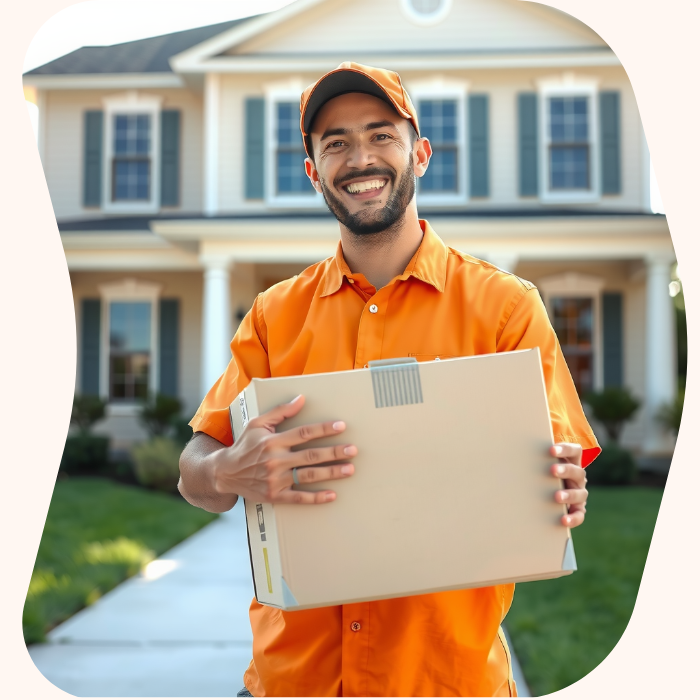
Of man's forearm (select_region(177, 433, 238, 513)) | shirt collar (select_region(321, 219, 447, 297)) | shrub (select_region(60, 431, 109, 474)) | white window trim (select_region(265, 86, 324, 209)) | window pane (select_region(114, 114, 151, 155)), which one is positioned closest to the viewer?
man's forearm (select_region(177, 433, 238, 513))

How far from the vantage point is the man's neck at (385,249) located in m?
1.35

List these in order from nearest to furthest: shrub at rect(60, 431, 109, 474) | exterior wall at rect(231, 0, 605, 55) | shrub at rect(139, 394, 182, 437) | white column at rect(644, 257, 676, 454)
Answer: exterior wall at rect(231, 0, 605, 55) < white column at rect(644, 257, 676, 454) < shrub at rect(60, 431, 109, 474) < shrub at rect(139, 394, 182, 437)

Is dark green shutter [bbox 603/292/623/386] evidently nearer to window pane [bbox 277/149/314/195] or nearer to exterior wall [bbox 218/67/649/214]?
exterior wall [bbox 218/67/649/214]

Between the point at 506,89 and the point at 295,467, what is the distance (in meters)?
8.22

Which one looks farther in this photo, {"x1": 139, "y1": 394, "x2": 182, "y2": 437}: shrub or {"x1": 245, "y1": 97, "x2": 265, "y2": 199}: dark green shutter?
{"x1": 139, "y1": 394, "x2": 182, "y2": 437}: shrub

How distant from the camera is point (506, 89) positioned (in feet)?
27.4

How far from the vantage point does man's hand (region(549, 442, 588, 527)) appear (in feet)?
3.45

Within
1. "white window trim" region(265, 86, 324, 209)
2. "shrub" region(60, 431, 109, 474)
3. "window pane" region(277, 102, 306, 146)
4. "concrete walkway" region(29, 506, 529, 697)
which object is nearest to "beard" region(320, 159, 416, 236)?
"concrete walkway" region(29, 506, 529, 697)

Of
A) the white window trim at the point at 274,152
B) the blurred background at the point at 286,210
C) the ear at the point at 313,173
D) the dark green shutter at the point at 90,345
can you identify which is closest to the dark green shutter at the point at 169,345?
the blurred background at the point at 286,210

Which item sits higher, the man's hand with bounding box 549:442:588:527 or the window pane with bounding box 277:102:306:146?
the window pane with bounding box 277:102:306:146

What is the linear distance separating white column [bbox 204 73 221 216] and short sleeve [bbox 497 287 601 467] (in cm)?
750

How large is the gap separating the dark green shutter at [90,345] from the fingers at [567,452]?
334 inches

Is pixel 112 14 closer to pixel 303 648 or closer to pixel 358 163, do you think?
pixel 358 163

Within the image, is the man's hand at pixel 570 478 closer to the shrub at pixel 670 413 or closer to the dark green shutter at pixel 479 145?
the shrub at pixel 670 413
